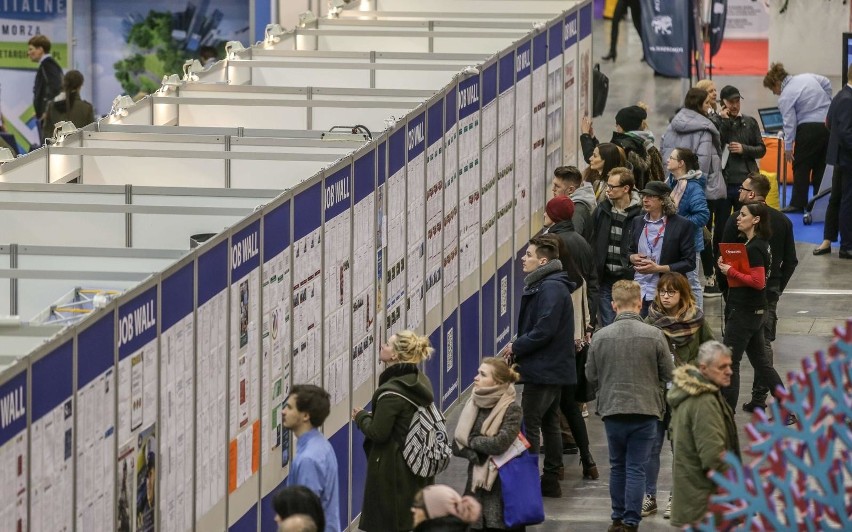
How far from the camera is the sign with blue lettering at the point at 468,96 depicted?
478 inches

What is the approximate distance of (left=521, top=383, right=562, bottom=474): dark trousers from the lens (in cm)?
1075

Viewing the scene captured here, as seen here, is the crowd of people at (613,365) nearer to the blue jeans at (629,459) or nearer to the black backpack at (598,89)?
the blue jeans at (629,459)

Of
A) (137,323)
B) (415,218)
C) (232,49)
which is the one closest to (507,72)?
(232,49)

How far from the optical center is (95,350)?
269 inches

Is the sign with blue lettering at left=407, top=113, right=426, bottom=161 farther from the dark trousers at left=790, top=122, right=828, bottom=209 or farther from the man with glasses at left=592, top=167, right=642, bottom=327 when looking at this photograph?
the dark trousers at left=790, top=122, right=828, bottom=209

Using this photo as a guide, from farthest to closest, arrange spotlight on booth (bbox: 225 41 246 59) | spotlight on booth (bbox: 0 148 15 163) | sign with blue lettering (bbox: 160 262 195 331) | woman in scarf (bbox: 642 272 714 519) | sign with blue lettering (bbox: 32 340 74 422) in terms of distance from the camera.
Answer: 1. spotlight on booth (bbox: 225 41 246 59)
2. woman in scarf (bbox: 642 272 714 519)
3. spotlight on booth (bbox: 0 148 15 163)
4. sign with blue lettering (bbox: 160 262 195 331)
5. sign with blue lettering (bbox: 32 340 74 422)

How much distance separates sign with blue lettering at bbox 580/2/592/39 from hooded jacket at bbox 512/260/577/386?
5741mm

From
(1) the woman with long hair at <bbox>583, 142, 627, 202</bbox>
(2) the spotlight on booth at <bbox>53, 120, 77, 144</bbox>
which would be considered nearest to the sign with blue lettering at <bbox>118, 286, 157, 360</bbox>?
(2) the spotlight on booth at <bbox>53, 120, 77, 144</bbox>

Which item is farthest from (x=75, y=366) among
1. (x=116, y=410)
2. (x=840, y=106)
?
(x=840, y=106)

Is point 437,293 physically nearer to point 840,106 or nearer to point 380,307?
point 380,307

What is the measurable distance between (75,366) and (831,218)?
37.4 feet

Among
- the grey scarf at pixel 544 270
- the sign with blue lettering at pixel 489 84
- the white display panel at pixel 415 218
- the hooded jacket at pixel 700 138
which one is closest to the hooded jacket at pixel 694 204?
the hooded jacket at pixel 700 138

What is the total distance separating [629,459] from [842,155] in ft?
24.4

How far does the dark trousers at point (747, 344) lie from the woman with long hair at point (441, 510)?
4.51m
